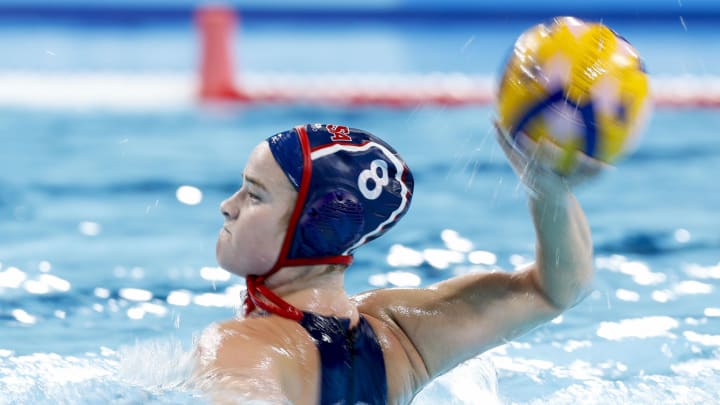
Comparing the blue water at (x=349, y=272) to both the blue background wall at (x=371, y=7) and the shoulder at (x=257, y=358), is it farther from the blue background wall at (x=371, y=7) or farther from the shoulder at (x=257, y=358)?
the blue background wall at (x=371, y=7)

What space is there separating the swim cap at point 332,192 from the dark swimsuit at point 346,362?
0.22 feet

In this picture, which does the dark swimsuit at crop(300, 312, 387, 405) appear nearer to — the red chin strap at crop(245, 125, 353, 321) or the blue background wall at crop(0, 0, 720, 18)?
the red chin strap at crop(245, 125, 353, 321)

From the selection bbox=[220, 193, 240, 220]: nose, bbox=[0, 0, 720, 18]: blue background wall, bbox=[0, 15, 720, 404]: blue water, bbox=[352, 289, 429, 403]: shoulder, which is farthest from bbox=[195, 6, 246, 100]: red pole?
bbox=[220, 193, 240, 220]: nose

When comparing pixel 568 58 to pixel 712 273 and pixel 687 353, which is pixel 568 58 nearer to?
pixel 687 353

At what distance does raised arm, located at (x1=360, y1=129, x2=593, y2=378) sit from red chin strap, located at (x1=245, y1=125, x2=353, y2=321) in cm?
25

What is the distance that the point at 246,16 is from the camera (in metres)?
12.7

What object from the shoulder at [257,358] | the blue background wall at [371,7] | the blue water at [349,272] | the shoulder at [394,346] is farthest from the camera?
the blue background wall at [371,7]

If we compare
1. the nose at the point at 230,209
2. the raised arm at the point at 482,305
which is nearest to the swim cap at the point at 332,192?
the nose at the point at 230,209

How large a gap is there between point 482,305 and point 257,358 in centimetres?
62

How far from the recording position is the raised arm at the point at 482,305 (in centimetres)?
250

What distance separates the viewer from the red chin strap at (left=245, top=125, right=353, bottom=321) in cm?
229

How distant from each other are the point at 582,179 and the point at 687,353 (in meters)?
1.34

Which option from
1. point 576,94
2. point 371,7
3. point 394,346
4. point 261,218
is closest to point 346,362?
point 394,346

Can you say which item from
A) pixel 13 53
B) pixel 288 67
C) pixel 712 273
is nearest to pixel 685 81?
pixel 288 67
